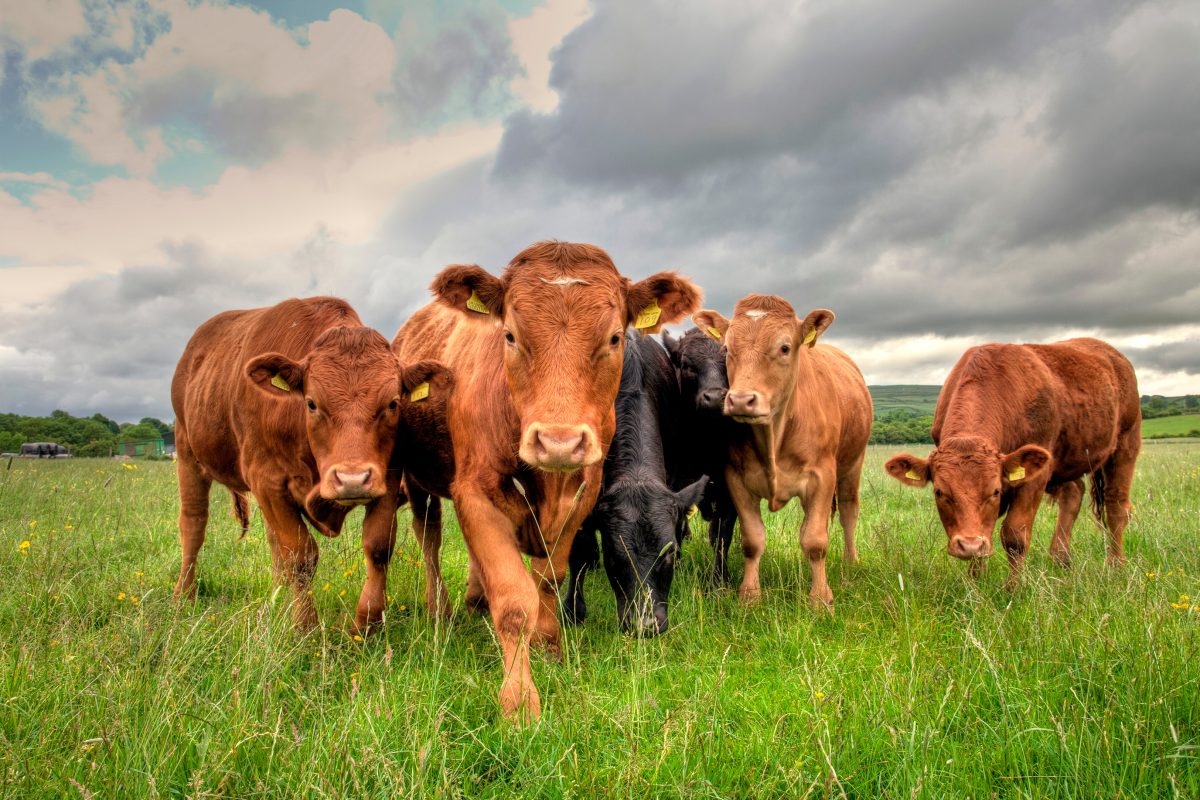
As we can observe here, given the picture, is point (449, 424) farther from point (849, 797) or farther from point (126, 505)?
point (126, 505)

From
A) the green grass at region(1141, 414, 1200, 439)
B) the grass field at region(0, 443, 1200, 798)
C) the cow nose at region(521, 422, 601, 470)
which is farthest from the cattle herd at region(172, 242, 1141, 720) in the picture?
the green grass at region(1141, 414, 1200, 439)

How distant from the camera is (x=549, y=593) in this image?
15.1 feet

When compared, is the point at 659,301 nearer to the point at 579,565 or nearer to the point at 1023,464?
the point at 579,565

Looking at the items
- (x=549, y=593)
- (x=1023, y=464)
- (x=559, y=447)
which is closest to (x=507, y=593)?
(x=549, y=593)

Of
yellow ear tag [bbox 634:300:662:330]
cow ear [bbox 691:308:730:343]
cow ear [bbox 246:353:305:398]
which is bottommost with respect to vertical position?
cow ear [bbox 246:353:305:398]

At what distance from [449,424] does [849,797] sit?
3265 millimetres

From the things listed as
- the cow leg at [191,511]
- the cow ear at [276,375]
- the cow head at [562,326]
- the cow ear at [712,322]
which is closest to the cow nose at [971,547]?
the cow ear at [712,322]

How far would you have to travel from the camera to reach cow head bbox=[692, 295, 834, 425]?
19.1ft

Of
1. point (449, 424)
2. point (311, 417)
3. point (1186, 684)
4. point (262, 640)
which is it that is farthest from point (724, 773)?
point (311, 417)

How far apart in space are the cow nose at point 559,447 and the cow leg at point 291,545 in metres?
2.47

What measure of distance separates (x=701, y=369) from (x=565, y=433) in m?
3.56

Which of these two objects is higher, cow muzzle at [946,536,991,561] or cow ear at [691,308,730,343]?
cow ear at [691,308,730,343]

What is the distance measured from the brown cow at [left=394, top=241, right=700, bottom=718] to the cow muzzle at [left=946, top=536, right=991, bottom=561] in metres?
3.19

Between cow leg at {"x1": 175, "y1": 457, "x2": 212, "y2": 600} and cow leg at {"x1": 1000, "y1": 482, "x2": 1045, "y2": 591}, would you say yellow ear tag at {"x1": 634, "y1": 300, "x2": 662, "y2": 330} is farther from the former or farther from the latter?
cow leg at {"x1": 175, "y1": 457, "x2": 212, "y2": 600}
